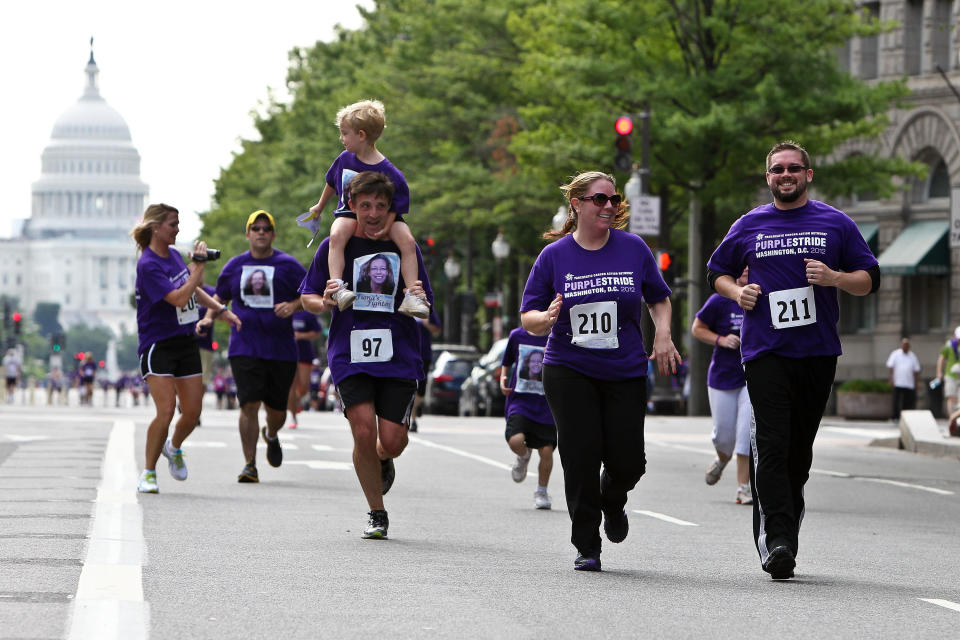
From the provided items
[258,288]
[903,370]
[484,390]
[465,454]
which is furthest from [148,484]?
[484,390]

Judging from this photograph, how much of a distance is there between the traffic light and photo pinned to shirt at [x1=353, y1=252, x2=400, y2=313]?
17.3 m

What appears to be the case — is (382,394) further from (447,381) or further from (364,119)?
(447,381)

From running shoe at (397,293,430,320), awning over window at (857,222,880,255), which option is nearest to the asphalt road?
running shoe at (397,293,430,320)

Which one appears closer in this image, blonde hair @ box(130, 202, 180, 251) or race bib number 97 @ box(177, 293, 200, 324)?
blonde hair @ box(130, 202, 180, 251)

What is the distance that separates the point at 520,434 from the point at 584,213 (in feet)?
16.9

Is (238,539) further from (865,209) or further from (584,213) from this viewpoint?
(865,209)

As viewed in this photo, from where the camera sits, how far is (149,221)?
1405cm

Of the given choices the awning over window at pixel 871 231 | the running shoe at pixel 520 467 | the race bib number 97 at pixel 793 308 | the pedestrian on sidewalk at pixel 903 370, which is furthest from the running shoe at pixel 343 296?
the awning over window at pixel 871 231

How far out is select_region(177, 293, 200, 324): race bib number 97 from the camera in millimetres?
14133

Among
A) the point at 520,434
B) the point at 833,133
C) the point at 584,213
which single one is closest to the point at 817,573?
the point at 584,213

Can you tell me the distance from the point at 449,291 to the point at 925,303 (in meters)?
18.0

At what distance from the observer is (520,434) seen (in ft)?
48.2

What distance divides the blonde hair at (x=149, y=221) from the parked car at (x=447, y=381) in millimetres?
28288

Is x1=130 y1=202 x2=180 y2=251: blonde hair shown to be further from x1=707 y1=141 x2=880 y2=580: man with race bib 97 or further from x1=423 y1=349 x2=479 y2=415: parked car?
x1=423 y1=349 x2=479 y2=415: parked car
